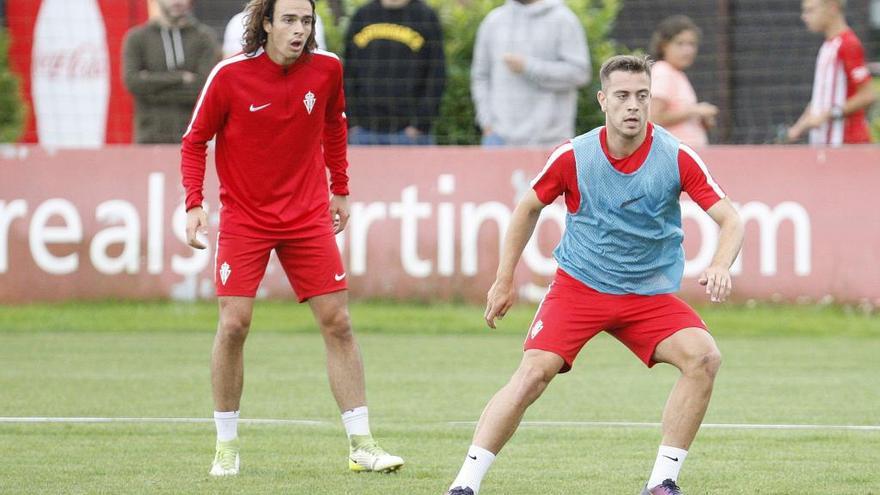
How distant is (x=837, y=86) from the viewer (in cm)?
1531

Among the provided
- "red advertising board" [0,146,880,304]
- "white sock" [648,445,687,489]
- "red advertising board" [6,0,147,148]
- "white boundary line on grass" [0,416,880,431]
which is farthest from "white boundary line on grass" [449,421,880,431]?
"red advertising board" [6,0,147,148]

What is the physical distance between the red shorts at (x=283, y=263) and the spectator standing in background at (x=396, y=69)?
24.6ft

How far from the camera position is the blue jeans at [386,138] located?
628 inches

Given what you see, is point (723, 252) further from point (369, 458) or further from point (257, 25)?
point (257, 25)

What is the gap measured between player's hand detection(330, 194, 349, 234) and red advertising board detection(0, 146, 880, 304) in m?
6.52

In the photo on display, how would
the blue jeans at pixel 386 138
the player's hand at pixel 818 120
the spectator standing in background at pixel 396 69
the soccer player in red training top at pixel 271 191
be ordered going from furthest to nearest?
the blue jeans at pixel 386 138
the spectator standing in background at pixel 396 69
the player's hand at pixel 818 120
the soccer player in red training top at pixel 271 191

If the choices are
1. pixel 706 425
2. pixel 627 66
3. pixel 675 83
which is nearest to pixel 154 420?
pixel 706 425

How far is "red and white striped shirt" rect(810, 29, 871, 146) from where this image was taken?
15.1 meters

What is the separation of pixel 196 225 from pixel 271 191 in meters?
0.42

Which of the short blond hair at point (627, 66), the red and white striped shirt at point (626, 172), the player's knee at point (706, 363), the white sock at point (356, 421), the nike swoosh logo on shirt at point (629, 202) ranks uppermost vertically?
the short blond hair at point (627, 66)

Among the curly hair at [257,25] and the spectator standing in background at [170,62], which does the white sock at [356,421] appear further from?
the spectator standing in background at [170,62]

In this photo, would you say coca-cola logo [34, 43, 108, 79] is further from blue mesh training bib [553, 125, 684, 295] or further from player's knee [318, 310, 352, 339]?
blue mesh training bib [553, 125, 684, 295]

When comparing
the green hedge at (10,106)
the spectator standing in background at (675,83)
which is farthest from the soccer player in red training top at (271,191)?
the green hedge at (10,106)

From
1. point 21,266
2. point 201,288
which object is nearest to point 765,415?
point 201,288
